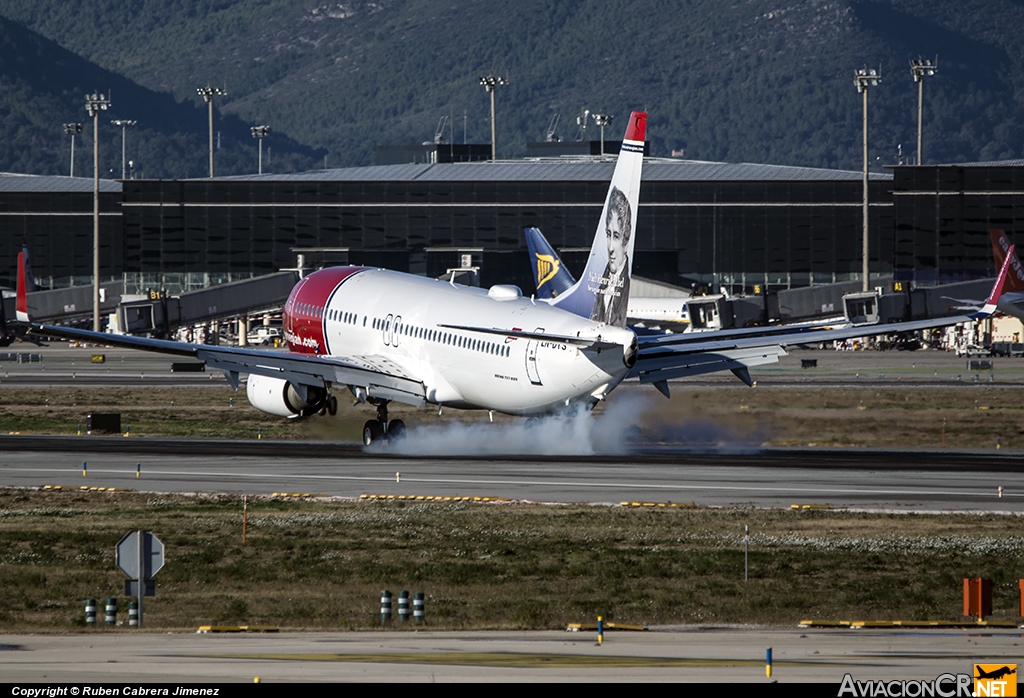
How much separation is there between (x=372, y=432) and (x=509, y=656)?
3256 centimetres

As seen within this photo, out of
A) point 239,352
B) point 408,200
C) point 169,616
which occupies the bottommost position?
point 169,616

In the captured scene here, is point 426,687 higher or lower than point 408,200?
lower

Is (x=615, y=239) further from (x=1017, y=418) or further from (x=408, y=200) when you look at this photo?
(x=408, y=200)

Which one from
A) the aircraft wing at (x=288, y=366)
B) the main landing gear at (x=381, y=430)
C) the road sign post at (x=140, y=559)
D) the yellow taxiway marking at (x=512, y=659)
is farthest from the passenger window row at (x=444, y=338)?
the yellow taxiway marking at (x=512, y=659)

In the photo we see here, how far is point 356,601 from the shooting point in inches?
1083

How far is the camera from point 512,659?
20.0m

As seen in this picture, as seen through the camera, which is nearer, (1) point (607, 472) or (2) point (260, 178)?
(1) point (607, 472)

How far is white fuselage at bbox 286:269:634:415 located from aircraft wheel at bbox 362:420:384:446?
197 centimetres

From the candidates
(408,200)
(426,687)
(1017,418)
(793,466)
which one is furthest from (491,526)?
(408,200)

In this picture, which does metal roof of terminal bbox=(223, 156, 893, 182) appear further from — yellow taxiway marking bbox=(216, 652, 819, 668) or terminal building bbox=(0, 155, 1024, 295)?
yellow taxiway marking bbox=(216, 652, 819, 668)

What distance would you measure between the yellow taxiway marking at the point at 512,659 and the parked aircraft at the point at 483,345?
23.1 m

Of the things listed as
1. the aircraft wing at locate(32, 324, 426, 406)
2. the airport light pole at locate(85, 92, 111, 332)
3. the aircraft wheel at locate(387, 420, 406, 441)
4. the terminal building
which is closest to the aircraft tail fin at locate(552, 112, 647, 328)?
the aircraft wing at locate(32, 324, 426, 406)

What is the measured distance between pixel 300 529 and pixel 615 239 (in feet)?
44.7

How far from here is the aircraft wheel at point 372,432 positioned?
5244 centimetres
